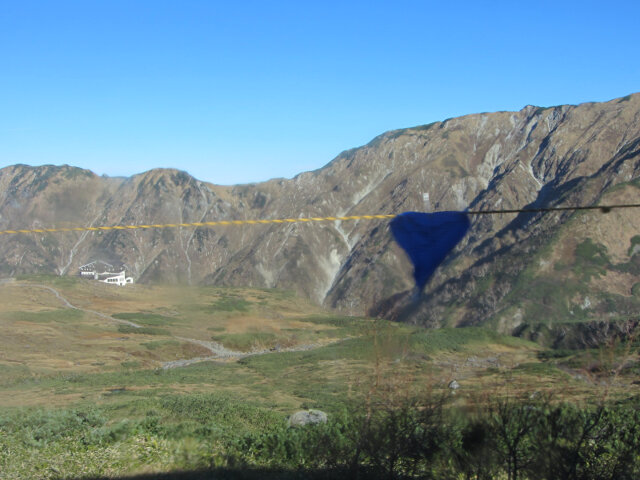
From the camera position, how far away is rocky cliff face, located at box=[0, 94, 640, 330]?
7644 cm

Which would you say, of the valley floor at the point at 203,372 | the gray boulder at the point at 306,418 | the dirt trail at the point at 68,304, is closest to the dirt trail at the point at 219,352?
the valley floor at the point at 203,372

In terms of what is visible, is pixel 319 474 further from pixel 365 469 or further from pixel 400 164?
pixel 400 164

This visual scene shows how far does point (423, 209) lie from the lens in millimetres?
106562

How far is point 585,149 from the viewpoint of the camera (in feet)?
363

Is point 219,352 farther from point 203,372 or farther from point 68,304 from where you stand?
point 68,304

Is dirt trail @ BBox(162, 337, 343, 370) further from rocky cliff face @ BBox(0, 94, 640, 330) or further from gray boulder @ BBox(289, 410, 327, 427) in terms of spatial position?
gray boulder @ BBox(289, 410, 327, 427)

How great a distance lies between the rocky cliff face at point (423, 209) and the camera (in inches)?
3009

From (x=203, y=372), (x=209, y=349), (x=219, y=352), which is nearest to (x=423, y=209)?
(x=219, y=352)

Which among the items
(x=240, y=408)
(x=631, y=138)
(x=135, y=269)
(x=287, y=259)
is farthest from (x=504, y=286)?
(x=135, y=269)

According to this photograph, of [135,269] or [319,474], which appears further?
[135,269]

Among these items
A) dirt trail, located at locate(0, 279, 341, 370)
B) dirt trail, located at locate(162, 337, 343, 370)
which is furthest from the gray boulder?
dirt trail, located at locate(162, 337, 343, 370)

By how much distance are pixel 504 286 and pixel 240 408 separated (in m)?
64.8

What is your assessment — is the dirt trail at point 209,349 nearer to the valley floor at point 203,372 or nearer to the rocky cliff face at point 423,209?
the valley floor at point 203,372

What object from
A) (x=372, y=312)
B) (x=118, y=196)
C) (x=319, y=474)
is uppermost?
(x=118, y=196)
